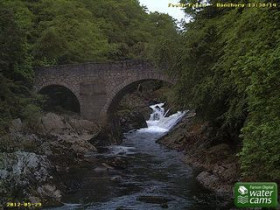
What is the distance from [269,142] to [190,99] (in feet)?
28.1

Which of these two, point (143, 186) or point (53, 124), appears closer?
point (143, 186)

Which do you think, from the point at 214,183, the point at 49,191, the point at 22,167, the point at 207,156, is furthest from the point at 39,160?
the point at 207,156

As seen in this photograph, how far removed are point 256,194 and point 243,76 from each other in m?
3.32

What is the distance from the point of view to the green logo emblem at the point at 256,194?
5656 millimetres

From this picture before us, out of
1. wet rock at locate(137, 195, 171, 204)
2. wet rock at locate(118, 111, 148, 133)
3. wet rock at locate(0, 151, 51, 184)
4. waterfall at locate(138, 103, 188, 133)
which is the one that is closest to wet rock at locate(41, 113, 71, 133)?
wet rock at locate(118, 111, 148, 133)

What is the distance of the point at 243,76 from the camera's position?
8.30 metres

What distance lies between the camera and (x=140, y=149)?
861 inches

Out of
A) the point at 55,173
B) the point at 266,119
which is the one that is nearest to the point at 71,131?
the point at 55,173

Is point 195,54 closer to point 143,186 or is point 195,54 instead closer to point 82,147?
point 143,186

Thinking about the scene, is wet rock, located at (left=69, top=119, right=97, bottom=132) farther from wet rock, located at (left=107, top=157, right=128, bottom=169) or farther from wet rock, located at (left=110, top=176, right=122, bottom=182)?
wet rock, located at (left=110, top=176, right=122, bottom=182)

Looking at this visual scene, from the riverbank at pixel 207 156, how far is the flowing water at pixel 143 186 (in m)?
0.43

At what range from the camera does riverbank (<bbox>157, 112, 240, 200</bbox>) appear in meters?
12.7

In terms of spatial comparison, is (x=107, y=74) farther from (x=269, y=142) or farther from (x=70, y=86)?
(x=269, y=142)

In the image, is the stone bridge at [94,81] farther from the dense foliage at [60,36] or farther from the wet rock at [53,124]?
the wet rock at [53,124]
